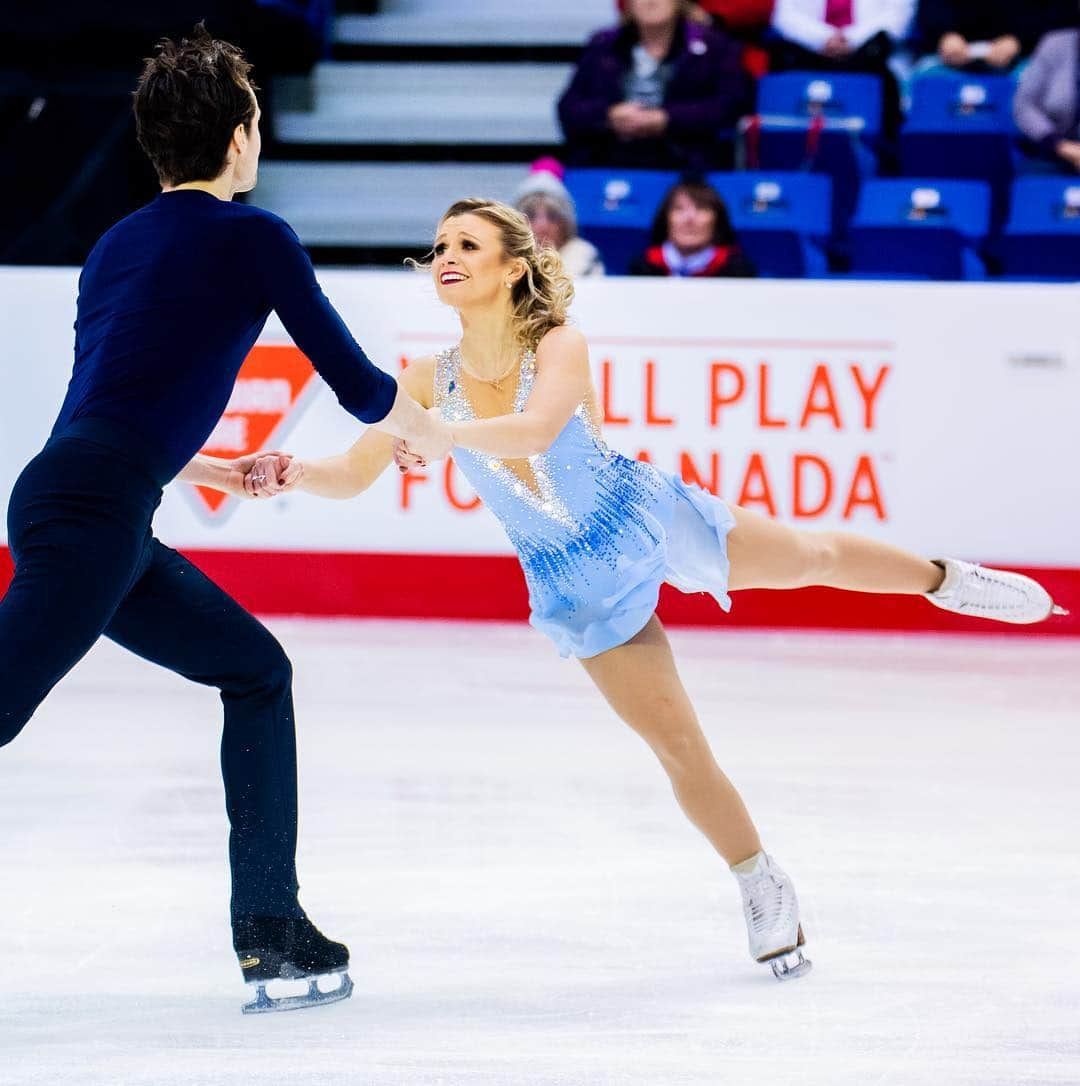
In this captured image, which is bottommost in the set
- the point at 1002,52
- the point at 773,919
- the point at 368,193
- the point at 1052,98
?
the point at 368,193

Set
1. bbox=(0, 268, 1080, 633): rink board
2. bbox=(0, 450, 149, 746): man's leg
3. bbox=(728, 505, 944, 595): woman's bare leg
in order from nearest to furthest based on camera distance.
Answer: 1. bbox=(0, 450, 149, 746): man's leg
2. bbox=(728, 505, 944, 595): woman's bare leg
3. bbox=(0, 268, 1080, 633): rink board

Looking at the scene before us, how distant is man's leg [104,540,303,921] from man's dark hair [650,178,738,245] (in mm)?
4035

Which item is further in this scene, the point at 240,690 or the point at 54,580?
the point at 240,690

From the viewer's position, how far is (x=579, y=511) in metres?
2.90

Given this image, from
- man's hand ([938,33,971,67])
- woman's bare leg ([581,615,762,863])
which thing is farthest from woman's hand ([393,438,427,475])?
Answer: man's hand ([938,33,971,67])

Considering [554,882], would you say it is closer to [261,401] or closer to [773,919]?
[773,919]

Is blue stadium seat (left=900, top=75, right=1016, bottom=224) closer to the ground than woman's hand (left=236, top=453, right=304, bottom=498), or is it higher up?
closer to the ground

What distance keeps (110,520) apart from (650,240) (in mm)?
4466

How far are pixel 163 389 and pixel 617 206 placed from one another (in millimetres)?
5086

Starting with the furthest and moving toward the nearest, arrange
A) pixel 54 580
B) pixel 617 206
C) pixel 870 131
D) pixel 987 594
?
pixel 870 131, pixel 617 206, pixel 987 594, pixel 54 580

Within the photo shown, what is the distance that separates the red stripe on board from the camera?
5871mm

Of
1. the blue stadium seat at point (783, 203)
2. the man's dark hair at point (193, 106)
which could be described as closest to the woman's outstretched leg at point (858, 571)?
the man's dark hair at point (193, 106)

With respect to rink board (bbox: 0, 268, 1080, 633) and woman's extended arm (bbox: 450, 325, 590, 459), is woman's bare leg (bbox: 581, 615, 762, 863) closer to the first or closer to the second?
woman's extended arm (bbox: 450, 325, 590, 459)

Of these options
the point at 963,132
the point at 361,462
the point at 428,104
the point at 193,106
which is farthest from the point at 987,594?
the point at 428,104
